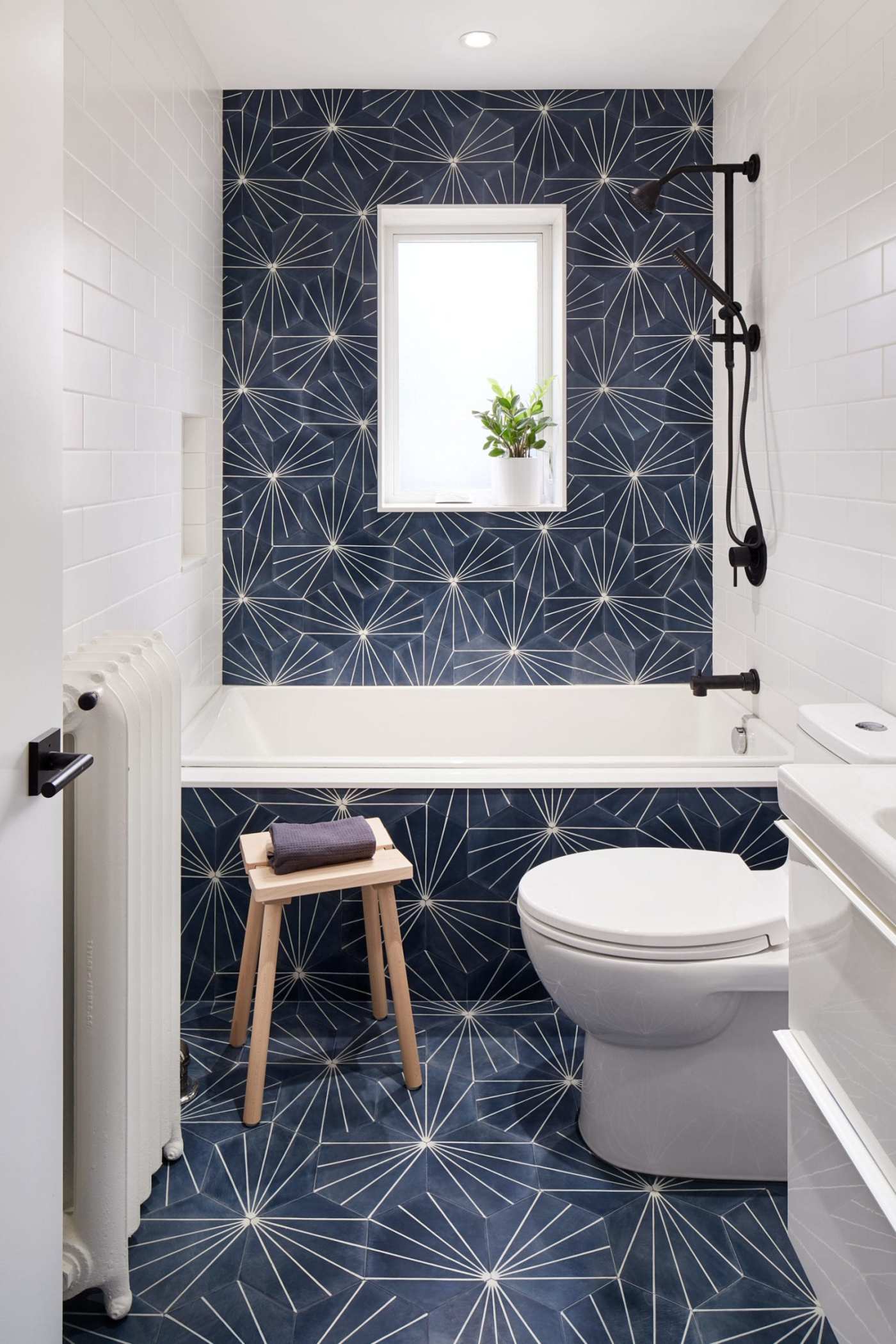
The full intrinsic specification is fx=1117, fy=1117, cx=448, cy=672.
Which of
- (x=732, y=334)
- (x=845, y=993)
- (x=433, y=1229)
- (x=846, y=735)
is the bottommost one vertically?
(x=433, y=1229)

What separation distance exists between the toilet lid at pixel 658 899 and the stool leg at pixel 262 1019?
49 cm

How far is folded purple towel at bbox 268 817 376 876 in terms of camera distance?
87.4 inches

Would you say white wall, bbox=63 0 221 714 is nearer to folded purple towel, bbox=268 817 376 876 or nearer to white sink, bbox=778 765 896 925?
folded purple towel, bbox=268 817 376 876

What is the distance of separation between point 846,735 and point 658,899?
17.6 inches

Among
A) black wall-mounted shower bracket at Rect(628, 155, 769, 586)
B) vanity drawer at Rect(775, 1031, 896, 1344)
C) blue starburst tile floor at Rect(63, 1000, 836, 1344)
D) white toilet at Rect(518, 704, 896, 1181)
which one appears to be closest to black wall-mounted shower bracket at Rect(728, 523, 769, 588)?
black wall-mounted shower bracket at Rect(628, 155, 769, 586)

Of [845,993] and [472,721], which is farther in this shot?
[472,721]

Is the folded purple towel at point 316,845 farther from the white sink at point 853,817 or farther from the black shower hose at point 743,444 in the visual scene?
the black shower hose at point 743,444

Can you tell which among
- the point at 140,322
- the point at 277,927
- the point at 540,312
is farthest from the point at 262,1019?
the point at 540,312

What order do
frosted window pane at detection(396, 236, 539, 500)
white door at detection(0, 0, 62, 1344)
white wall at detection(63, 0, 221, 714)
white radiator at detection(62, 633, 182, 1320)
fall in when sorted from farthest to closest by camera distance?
frosted window pane at detection(396, 236, 539, 500), white wall at detection(63, 0, 221, 714), white radiator at detection(62, 633, 182, 1320), white door at detection(0, 0, 62, 1344)

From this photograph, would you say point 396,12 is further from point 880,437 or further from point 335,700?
point 335,700

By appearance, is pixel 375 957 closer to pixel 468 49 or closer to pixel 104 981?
pixel 104 981

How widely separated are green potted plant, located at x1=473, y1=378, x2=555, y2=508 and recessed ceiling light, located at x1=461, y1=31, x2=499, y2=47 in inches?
38.6

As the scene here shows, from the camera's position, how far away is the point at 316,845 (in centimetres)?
224

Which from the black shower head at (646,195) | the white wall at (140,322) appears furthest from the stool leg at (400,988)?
the black shower head at (646,195)
